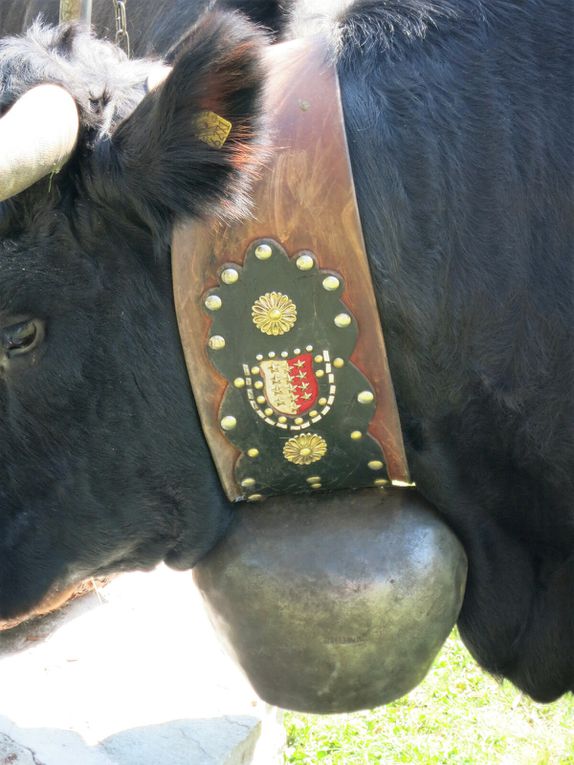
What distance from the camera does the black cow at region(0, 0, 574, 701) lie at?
1978mm

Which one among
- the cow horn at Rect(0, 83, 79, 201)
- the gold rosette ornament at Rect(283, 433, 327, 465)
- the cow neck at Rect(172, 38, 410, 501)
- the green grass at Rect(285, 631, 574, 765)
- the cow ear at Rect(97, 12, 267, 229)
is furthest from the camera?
the green grass at Rect(285, 631, 574, 765)

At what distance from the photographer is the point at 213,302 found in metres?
2.01

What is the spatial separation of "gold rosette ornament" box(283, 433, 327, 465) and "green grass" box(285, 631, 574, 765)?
1.79 meters

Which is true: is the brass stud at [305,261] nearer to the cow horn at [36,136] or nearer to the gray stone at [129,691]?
the cow horn at [36,136]

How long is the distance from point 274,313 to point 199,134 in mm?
353

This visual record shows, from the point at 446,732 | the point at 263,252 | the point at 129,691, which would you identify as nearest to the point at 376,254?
the point at 263,252

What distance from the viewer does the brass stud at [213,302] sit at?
6.59ft

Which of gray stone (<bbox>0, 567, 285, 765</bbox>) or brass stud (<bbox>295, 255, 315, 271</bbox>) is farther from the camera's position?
gray stone (<bbox>0, 567, 285, 765</bbox>)

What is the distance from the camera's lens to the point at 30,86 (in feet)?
6.56

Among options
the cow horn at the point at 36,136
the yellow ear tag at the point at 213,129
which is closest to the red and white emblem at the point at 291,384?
the yellow ear tag at the point at 213,129

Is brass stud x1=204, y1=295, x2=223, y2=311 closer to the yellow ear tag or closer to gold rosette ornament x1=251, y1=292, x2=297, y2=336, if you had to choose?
gold rosette ornament x1=251, y1=292, x2=297, y2=336

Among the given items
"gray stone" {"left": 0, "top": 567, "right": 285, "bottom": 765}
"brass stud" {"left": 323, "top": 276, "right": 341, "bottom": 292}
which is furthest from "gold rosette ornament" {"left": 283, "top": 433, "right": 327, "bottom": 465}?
"gray stone" {"left": 0, "top": 567, "right": 285, "bottom": 765}

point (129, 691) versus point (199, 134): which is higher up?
point (199, 134)

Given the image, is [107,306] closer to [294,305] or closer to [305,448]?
[294,305]
